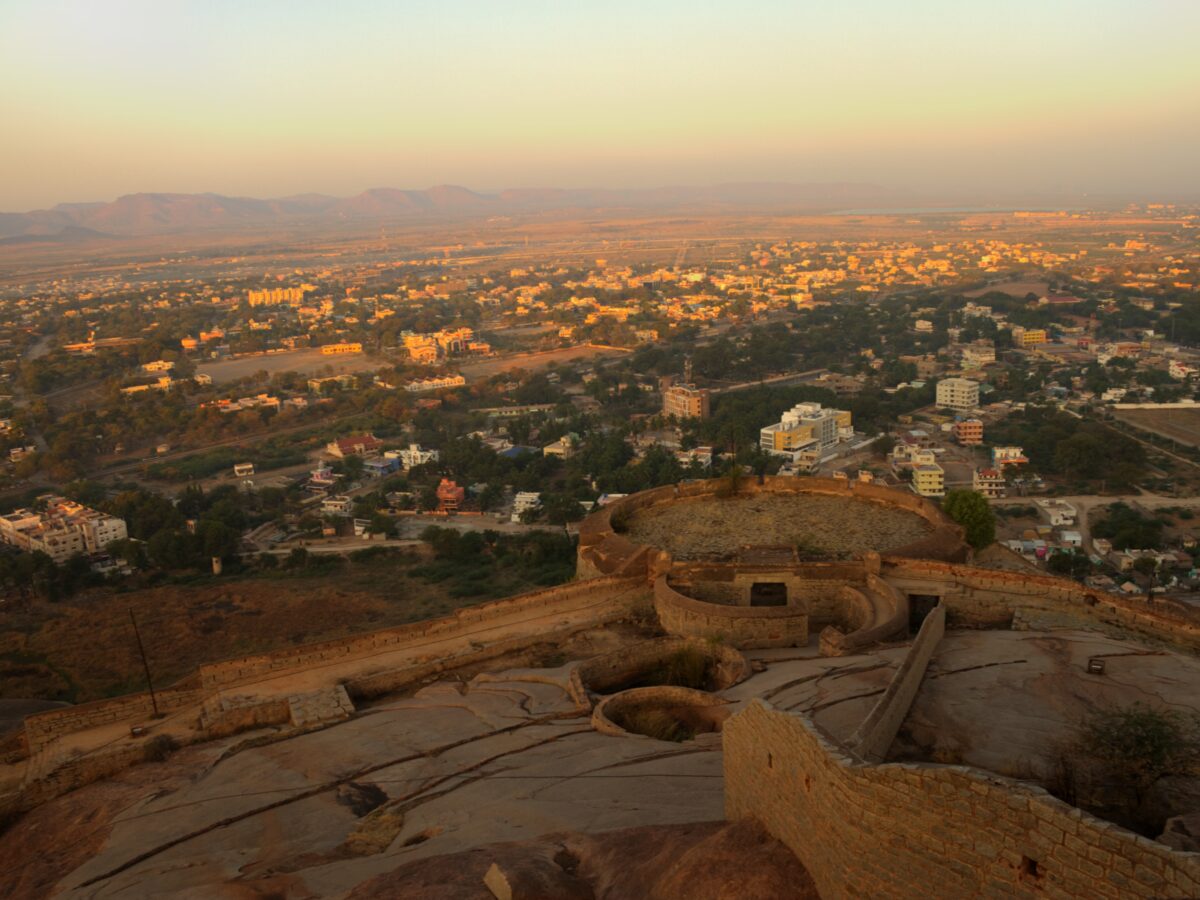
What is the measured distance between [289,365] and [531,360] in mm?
Answer: 15395

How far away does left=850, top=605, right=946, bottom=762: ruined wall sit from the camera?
6348 millimetres

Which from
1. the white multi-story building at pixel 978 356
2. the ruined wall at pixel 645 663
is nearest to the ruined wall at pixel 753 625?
the ruined wall at pixel 645 663

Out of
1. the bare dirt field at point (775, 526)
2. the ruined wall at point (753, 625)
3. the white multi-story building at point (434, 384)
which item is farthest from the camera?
the white multi-story building at point (434, 384)

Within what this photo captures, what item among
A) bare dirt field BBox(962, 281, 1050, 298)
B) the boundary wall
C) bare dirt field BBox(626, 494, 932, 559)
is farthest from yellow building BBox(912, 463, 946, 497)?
bare dirt field BBox(962, 281, 1050, 298)

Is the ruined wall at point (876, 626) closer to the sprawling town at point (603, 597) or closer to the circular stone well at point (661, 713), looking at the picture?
the sprawling town at point (603, 597)

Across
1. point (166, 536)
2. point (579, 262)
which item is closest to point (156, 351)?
point (166, 536)

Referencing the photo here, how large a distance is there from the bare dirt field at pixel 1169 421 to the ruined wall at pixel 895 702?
32149 mm

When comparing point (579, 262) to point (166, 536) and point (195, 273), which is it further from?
point (166, 536)

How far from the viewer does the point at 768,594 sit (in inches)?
555

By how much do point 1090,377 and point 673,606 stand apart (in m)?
40.2

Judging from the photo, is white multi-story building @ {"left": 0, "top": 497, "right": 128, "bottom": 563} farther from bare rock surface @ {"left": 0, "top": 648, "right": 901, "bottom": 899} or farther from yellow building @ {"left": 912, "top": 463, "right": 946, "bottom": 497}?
yellow building @ {"left": 912, "top": 463, "right": 946, "bottom": 497}

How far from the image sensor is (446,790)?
845 cm

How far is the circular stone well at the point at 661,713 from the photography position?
385 inches

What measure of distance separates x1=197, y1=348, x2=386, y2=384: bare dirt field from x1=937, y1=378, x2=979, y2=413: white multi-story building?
3273cm
